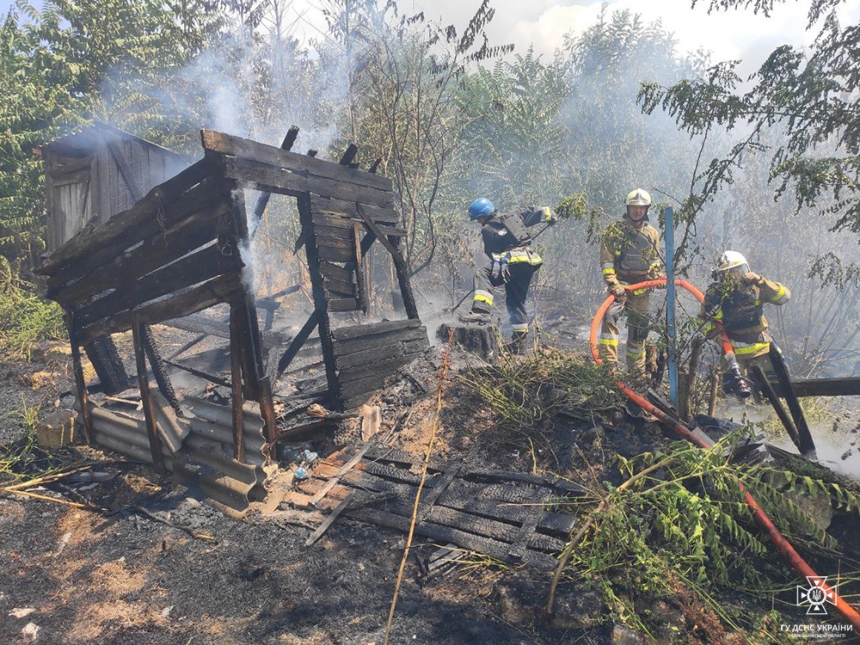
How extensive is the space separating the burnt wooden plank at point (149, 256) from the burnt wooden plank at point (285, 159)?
47 centimetres

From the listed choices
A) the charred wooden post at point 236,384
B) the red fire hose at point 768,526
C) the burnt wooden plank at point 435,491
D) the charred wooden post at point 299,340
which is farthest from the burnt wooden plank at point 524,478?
the charred wooden post at point 299,340

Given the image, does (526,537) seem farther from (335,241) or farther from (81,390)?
(81,390)

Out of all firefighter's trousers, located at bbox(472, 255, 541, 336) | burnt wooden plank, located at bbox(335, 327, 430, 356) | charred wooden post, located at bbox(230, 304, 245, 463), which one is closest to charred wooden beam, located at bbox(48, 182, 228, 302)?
charred wooden post, located at bbox(230, 304, 245, 463)

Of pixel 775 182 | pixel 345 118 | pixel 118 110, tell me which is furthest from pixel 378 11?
pixel 775 182

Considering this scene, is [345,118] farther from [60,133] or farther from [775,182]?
[775,182]

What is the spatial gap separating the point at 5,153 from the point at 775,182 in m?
18.8

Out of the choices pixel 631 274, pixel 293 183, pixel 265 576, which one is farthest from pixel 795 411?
pixel 293 183

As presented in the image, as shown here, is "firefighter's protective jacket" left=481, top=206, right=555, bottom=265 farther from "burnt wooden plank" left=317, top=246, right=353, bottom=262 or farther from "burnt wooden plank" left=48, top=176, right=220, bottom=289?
"burnt wooden plank" left=48, top=176, right=220, bottom=289

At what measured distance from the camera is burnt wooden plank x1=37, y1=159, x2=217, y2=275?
4004mm

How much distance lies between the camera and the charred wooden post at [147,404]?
4516 millimetres

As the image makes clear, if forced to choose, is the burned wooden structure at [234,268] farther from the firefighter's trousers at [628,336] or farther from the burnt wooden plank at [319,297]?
the firefighter's trousers at [628,336]

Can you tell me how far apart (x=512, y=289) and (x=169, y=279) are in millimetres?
4577

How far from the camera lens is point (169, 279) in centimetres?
434

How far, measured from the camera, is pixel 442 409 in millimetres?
4949
